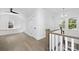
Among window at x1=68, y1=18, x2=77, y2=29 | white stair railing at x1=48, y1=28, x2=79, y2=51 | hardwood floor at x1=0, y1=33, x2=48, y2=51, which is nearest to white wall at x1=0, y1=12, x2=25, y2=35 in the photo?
hardwood floor at x1=0, y1=33, x2=48, y2=51

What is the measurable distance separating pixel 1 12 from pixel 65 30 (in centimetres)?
104

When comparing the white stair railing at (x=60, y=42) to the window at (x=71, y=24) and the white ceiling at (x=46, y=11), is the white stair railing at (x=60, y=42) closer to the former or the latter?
the window at (x=71, y=24)

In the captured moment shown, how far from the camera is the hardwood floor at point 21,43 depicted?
175cm

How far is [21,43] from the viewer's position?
1766mm

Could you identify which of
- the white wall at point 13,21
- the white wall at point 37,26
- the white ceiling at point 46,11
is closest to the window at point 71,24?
the white ceiling at point 46,11

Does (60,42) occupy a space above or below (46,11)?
below

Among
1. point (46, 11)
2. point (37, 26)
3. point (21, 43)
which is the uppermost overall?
point (46, 11)

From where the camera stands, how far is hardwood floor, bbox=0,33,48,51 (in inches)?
68.7

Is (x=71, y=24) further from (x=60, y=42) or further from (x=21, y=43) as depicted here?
(x=21, y=43)

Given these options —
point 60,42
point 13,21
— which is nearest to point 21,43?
point 13,21

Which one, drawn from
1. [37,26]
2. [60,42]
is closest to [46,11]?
[37,26]

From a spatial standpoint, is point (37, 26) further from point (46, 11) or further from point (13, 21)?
point (13, 21)
